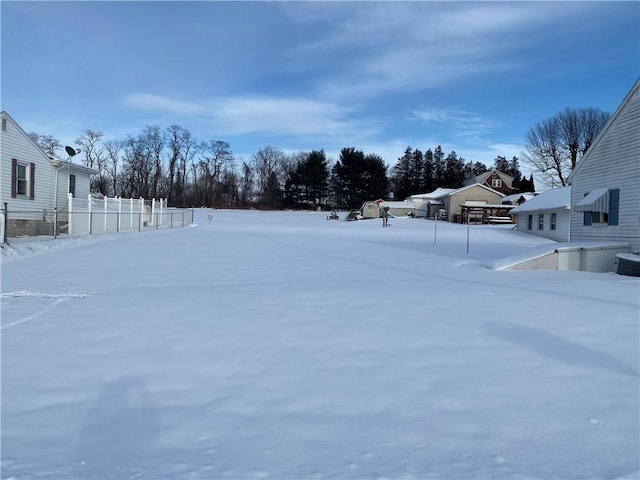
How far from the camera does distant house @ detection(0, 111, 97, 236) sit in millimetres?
20469

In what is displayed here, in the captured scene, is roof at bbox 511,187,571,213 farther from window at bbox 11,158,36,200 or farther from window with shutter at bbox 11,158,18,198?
window with shutter at bbox 11,158,18,198

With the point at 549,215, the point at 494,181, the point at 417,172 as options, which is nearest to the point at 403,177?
the point at 417,172

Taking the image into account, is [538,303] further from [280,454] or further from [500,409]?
[280,454]

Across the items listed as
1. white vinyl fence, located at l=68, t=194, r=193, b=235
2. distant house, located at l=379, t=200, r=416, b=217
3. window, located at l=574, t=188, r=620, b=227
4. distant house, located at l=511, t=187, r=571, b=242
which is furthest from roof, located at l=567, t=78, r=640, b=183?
distant house, located at l=379, t=200, r=416, b=217

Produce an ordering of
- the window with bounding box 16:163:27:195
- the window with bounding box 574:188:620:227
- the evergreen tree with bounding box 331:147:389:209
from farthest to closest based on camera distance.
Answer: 1. the evergreen tree with bounding box 331:147:389:209
2. the window with bounding box 16:163:27:195
3. the window with bounding box 574:188:620:227

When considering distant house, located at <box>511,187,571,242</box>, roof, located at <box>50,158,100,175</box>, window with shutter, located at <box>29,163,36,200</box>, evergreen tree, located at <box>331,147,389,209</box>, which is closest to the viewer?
window with shutter, located at <box>29,163,36,200</box>

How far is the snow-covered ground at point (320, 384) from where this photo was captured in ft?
9.39

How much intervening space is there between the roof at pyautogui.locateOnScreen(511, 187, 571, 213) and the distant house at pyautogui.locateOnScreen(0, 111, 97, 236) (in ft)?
101

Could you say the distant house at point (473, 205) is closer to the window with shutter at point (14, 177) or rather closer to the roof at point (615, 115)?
the roof at point (615, 115)

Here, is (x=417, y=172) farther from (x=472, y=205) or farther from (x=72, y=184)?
(x=72, y=184)

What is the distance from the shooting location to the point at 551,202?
110 ft

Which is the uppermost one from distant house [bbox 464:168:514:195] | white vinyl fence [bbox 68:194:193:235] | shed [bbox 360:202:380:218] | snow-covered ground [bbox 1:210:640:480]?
distant house [bbox 464:168:514:195]

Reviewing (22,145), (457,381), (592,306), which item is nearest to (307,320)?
(457,381)

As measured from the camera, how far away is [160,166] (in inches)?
2936
